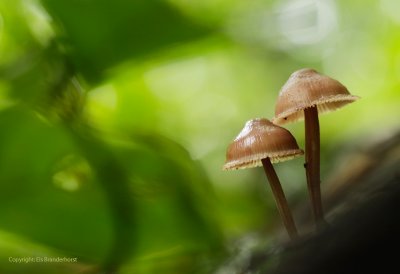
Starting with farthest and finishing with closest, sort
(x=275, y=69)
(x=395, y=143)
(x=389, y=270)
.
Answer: (x=275, y=69) → (x=395, y=143) → (x=389, y=270)

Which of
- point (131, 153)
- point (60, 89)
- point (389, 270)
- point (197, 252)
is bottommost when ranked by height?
point (389, 270)

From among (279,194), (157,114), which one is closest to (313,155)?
(279,194)

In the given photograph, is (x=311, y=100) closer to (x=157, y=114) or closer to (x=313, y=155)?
(x=313, y=155)

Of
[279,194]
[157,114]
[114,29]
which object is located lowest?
[279,194]

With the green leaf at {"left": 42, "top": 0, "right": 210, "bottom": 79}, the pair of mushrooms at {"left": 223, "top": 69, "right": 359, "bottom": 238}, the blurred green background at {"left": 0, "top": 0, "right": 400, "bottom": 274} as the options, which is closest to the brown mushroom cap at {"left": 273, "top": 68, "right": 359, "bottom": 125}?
the pair of mushrooms at {"left": 223, "top": 69, "right": 359, "bottom": 238}

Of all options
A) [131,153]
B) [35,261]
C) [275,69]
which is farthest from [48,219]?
[275,69]

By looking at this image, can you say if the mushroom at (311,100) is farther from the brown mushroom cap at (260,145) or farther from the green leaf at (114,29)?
the green leaf at (114,29)

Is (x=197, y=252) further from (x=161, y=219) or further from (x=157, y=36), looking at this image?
(x=157, y=36)
